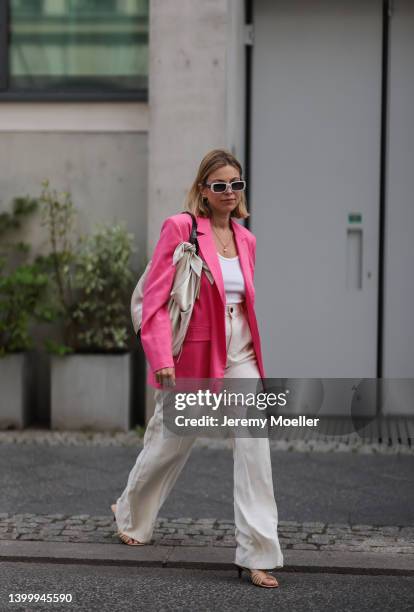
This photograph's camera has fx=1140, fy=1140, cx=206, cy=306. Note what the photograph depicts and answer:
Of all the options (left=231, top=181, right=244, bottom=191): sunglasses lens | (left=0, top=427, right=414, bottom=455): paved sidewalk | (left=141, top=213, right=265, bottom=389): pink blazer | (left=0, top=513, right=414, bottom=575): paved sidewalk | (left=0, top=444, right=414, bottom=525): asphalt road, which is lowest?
(left=0, top=513, right=414, bottom=575): paved sidewalk

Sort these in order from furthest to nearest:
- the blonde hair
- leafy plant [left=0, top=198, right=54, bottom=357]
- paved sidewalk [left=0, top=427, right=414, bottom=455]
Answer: leafy plant [left=0, top=198, right=54, bottom=357] < paved sidewalk [left=0, top=427, right=414, bottom=455] < the blonde hair

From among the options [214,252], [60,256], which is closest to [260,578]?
[214,252]

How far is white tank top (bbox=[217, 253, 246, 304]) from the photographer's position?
507 cm

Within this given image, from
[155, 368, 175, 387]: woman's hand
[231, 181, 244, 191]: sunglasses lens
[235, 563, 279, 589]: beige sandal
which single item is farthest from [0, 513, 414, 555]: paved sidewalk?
[231, 181, 244, 191]: sunglasses lens

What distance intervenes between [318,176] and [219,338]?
4.13m

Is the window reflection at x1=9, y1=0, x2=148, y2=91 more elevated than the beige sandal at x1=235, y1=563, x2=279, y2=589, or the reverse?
the window reflection at x1=9, y1=0, x2=148, y2=91

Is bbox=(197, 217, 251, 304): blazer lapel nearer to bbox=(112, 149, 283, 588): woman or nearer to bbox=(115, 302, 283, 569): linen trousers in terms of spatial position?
bbox=(112, 149, 283, 588): woman

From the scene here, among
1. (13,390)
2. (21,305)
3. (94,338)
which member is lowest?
(13,390)

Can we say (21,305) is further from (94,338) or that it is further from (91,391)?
(91,391)

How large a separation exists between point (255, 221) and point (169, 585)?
14.5ft

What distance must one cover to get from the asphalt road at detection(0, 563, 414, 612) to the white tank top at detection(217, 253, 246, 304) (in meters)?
1.25

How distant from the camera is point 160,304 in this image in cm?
500

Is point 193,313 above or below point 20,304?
above

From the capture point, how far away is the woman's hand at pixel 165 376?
4.90 m
